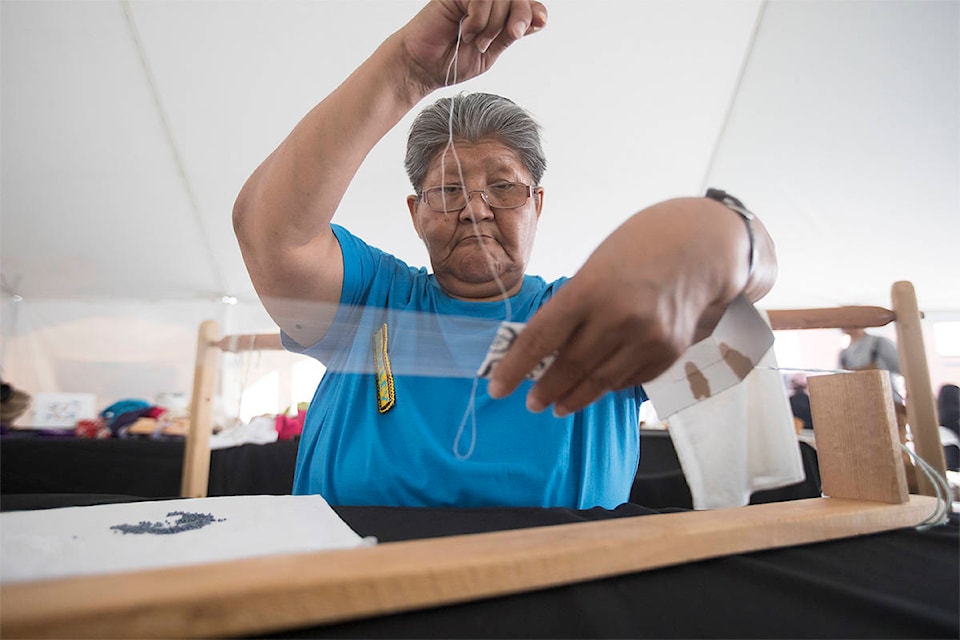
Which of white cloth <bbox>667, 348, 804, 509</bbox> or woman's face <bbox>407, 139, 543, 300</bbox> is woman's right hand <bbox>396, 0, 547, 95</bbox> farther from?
white cloth <bbox>667, 348, 804, 509</bbox>

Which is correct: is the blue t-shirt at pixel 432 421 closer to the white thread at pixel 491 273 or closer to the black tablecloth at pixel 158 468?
the white thread at pixel 491 273

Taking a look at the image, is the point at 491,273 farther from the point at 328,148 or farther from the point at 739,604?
the point at 739,604

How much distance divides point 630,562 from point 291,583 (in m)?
0.16

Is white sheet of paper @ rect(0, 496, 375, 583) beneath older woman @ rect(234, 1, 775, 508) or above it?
beneath

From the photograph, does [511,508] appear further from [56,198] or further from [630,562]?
[56,198]

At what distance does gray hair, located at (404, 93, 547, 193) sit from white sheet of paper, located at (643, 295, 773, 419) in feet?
0.91

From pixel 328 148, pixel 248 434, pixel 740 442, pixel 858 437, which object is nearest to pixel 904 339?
pixel 740 442

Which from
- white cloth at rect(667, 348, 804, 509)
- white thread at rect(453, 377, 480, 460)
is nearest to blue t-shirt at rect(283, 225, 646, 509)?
white thread at rect(453, 377, 480, 460)

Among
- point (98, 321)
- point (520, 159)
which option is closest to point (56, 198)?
point (98, 321)

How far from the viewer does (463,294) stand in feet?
1.76

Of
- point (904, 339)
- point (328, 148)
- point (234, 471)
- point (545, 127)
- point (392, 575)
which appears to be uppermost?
point (545, 127)

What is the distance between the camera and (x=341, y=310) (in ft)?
1.73

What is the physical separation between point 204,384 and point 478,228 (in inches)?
28.5

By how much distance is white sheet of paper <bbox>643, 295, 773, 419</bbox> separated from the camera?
0.32m
